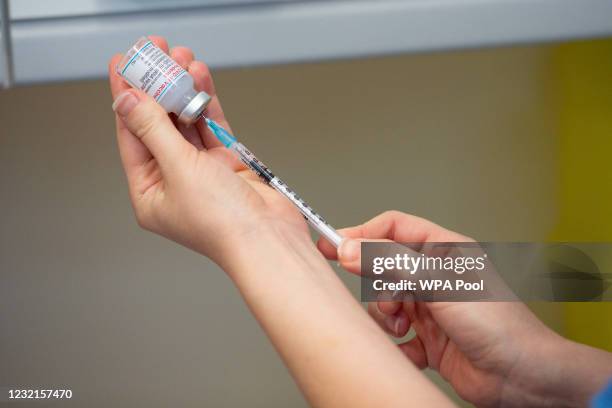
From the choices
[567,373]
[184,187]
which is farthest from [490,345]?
[184,187]

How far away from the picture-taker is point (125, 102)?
1.87 ft

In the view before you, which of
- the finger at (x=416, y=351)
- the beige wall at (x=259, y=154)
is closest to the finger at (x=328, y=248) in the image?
the finger at (x=416, y=351)

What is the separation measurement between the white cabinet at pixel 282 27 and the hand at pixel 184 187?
1.1 inches

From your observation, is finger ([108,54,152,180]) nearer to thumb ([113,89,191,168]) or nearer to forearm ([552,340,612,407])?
thumb ([113,89,191,168])

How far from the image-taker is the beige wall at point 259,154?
44.9 inches

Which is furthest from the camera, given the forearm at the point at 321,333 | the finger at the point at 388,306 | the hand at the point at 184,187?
the finger at the point at 388,306

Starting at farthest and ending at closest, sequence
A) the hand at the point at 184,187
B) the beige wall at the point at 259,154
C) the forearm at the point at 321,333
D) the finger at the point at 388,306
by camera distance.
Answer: the beige wall at the point at 259,154 < the finger at the point at 388,306 < the hand at the point at 184,187 < the forearm at the point at 321,333

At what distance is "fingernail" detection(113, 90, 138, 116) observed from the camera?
0.57 metres

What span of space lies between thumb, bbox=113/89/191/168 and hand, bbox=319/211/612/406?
170 millimetres

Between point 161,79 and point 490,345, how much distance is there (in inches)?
15.4

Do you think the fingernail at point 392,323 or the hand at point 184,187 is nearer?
the hand at point 184,187

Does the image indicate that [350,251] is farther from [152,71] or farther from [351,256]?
[152,71]

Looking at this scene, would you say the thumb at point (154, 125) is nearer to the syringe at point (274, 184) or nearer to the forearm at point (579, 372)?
the syringe at point (274, 184)

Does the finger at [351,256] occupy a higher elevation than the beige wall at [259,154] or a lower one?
lower
